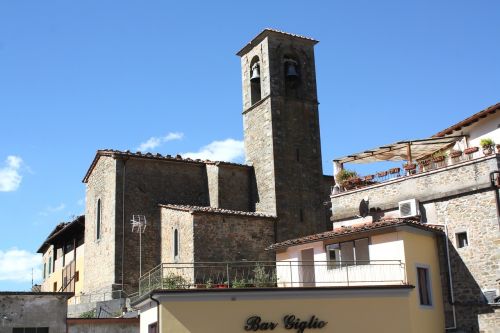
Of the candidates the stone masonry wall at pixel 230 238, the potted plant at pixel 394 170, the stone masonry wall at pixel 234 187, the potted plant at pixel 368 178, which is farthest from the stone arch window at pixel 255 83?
the potted plant at pixel 394 170

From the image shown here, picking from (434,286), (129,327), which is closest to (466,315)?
(434,286)

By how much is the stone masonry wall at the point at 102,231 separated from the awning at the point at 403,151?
36.8 ft

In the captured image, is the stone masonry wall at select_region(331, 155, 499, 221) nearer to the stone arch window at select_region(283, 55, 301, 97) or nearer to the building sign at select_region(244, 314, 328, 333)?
the building sign at select_region(244, 314, 328, 333)

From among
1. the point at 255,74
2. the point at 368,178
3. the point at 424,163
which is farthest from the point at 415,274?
the point at 255,74

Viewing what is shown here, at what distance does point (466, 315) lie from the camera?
21.7m

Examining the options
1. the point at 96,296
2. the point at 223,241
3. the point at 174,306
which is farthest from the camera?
the point at 96,296

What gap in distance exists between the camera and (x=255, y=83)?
35969mm

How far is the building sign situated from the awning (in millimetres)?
8991

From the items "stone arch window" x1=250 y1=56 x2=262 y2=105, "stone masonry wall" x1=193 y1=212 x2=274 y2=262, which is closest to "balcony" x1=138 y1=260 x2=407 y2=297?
"stone masonry wall" x1=193 y1=212 x2=274 y2=262

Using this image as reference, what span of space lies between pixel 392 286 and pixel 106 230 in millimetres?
16846

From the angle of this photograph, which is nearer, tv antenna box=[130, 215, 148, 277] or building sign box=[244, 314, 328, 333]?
building sign box=[244, 314, 328, 333]

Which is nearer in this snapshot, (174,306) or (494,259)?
(174,306)

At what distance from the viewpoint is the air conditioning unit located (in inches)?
934

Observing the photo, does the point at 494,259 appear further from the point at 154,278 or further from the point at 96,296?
the point at 96,296
